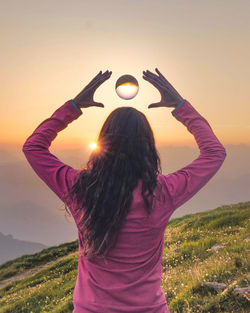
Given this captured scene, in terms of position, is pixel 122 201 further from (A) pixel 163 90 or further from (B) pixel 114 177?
(A) pixel 163 90

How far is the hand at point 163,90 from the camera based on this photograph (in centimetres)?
329

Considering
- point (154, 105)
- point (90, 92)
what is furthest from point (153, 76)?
point (90, 92)

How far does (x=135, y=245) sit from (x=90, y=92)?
1.37 meters

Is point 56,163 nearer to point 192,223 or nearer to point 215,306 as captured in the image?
point 215,306

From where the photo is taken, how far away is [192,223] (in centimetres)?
1894

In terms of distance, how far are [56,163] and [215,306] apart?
184 inches

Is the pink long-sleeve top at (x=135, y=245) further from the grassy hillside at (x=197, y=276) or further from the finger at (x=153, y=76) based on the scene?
the grassy hillside at (x=197, y=276)

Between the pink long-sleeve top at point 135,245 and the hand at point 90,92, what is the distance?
1.81 ft

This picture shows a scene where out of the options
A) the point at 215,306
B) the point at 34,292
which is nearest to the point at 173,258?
the point at 215,306

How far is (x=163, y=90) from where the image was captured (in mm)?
3297

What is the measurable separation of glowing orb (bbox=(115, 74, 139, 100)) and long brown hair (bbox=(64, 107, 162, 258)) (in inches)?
5.1

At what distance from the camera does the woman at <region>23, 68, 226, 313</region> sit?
9.25 ft

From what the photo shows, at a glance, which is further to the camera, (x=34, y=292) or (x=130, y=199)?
(x=34, y=292)

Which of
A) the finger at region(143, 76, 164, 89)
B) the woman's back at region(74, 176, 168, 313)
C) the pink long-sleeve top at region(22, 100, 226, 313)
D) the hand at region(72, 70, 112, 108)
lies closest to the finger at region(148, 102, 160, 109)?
the finger at region(143, 76, 164, 89)
